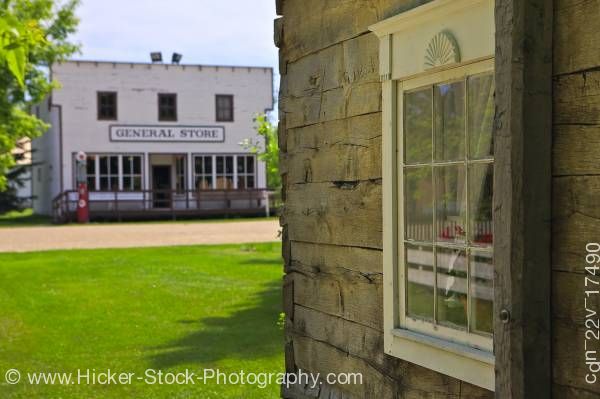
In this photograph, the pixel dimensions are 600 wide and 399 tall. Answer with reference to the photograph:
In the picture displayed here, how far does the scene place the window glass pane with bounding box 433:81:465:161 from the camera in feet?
9.41

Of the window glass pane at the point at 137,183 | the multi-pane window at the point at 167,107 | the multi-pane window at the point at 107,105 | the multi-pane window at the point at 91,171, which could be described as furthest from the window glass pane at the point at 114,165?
the multi-pane window at the point at 167,107

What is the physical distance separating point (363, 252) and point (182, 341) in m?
4.49

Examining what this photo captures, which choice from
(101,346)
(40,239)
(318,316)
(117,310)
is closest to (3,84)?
(40,239)

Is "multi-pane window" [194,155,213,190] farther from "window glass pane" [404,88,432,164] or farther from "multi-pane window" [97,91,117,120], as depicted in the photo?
"window glass pane" [404,88,432,164]

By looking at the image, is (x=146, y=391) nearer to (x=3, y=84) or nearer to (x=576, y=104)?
(x=576, y=104)

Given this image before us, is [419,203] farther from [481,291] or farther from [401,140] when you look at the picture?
[481,291]

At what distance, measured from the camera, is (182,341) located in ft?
24.7

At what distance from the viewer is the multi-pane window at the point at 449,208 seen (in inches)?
109

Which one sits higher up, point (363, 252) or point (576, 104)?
point (576, 104)

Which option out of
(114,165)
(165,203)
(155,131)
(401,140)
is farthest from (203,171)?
(401,140)

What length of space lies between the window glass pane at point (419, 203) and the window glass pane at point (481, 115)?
27cm

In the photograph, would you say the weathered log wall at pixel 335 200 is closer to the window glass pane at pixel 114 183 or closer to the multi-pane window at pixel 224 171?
the window glass pane at pixel 114 183

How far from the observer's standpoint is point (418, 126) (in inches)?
121

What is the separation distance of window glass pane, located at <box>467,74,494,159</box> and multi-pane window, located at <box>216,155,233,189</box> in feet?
100
